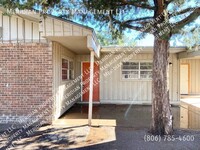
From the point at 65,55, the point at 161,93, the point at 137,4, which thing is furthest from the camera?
the point at 65,55

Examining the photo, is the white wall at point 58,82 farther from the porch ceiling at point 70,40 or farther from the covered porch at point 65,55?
the porch ceiling at point 70,40

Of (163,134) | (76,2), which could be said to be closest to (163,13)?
(76,2)

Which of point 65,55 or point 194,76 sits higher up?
point 65,55

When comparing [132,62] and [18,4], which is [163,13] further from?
[132,62]

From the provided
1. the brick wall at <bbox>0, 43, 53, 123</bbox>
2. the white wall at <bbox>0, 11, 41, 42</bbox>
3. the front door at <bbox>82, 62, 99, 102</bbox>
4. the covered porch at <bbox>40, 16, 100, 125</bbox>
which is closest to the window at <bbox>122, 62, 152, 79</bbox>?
the front door at <bbox>82, 62, 99, 102</bbox>

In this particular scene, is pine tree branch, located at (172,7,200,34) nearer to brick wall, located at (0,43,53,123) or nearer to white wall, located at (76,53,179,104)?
brick wall, located at (0,43,53,123)

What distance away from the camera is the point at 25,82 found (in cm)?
645

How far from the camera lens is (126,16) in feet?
19.0

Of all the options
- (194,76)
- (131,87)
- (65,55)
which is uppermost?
(65,55)

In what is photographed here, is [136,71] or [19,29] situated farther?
[136,71]

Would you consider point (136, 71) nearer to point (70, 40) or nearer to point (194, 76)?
point (70, 40)

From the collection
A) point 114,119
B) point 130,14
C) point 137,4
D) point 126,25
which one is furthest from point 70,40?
point 114,119

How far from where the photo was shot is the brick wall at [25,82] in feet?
20.9

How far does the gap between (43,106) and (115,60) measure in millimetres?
5370
